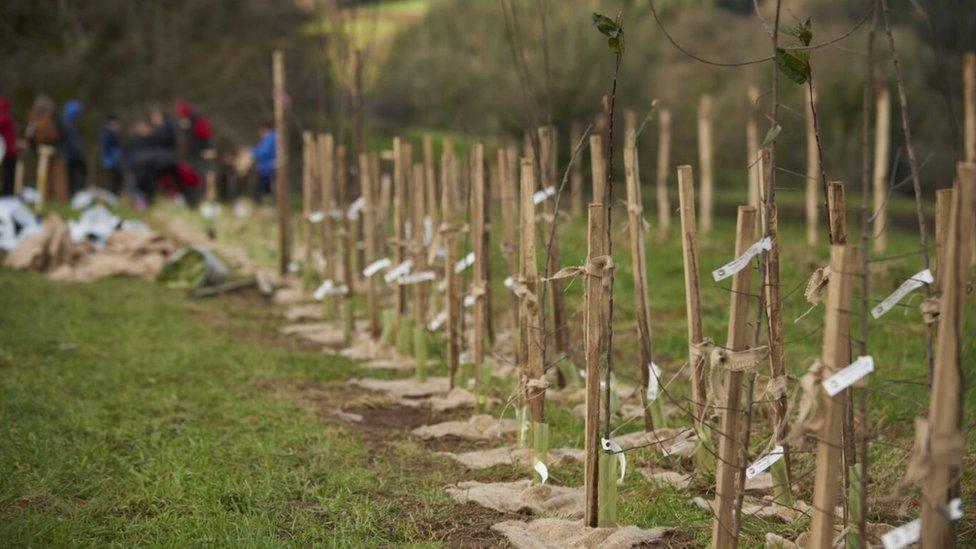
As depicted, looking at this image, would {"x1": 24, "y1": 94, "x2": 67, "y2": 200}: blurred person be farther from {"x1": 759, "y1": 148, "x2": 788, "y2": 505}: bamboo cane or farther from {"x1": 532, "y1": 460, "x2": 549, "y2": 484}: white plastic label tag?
{"x1": 759, "y1": 148, "x2": 788, "y2": 505}: bamboo cane

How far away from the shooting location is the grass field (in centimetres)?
350

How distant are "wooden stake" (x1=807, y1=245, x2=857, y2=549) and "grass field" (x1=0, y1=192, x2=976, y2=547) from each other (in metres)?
0.20

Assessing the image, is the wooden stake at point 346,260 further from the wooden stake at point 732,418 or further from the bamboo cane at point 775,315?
the wooden stake at point 732,418

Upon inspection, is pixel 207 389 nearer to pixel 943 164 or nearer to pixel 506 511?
pixel 506 511

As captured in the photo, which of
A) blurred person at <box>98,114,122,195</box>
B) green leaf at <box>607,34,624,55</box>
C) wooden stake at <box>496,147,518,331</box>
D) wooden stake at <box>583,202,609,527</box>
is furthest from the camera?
blurred person at <box>98,114,122,195</box>

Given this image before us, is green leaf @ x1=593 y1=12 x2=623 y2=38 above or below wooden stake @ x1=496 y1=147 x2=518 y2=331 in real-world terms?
above

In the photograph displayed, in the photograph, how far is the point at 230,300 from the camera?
877 cm

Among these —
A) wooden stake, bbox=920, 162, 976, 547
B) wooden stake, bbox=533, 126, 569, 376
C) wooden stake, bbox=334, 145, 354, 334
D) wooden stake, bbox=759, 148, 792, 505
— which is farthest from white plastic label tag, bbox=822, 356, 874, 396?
wooden stake, bbox=334, 145, 354, 334

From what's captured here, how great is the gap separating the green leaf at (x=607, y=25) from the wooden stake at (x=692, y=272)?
52cm

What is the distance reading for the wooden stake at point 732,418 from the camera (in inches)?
113

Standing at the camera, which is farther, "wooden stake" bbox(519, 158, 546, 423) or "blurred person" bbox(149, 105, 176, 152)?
"blurred person" bbox(149, 105, 176, 152)

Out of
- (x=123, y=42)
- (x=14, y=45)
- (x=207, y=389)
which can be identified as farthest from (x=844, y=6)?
(x=207, y=389)

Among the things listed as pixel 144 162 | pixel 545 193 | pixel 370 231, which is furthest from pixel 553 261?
pixel 144 162

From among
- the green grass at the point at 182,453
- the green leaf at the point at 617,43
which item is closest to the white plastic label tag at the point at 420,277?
the green grass at the point at 182,453
